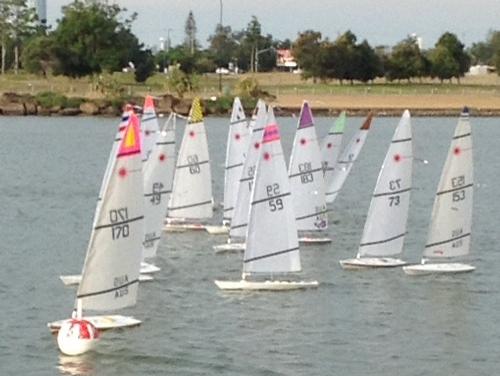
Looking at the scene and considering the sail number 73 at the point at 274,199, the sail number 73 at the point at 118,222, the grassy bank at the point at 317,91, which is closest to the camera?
the sail number 73 at the point at 118,222

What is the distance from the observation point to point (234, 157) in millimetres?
38969

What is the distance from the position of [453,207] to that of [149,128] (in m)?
7.41

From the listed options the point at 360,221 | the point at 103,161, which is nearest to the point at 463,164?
the point at 360,221

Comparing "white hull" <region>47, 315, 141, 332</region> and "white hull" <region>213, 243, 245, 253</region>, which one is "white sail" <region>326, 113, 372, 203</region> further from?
"white hull" <region>47, 315, 141, 332</region>

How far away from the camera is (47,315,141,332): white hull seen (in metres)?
25.1

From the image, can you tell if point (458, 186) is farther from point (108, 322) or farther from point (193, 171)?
point (108, 322)

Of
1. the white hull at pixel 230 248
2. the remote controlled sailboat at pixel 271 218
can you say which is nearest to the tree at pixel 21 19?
the white hull at pixel 230 248

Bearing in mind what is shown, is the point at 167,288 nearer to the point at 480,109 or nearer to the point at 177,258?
the point at 177,258

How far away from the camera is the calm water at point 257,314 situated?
2425cm

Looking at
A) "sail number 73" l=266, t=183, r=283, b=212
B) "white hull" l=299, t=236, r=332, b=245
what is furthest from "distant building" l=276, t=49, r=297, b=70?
"sail number 73" l=266, t=183, r=283, b=212

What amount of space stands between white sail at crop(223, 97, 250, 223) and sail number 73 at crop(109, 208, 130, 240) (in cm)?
1498

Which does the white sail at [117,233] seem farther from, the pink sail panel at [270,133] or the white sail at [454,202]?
the white sail at [454,202]

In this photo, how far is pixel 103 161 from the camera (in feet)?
232

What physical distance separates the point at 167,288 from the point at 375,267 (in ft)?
16.4
